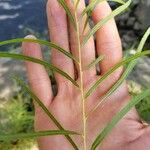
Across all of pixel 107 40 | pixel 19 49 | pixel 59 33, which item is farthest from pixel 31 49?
pixel 19 49

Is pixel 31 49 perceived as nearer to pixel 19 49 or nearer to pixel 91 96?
pixel 91 96

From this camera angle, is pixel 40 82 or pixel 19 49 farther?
pixel 19 49

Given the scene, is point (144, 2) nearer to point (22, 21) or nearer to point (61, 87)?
point (22, 21)

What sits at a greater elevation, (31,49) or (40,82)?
(31,49)

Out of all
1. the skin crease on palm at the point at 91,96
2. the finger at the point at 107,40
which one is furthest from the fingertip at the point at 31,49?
the finger at the point at 107,40

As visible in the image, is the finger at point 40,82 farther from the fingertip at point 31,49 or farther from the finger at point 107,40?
the finger at point 107,40

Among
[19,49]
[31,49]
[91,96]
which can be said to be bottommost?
[19,49]

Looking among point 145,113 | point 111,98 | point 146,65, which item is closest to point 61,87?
point 111,98
